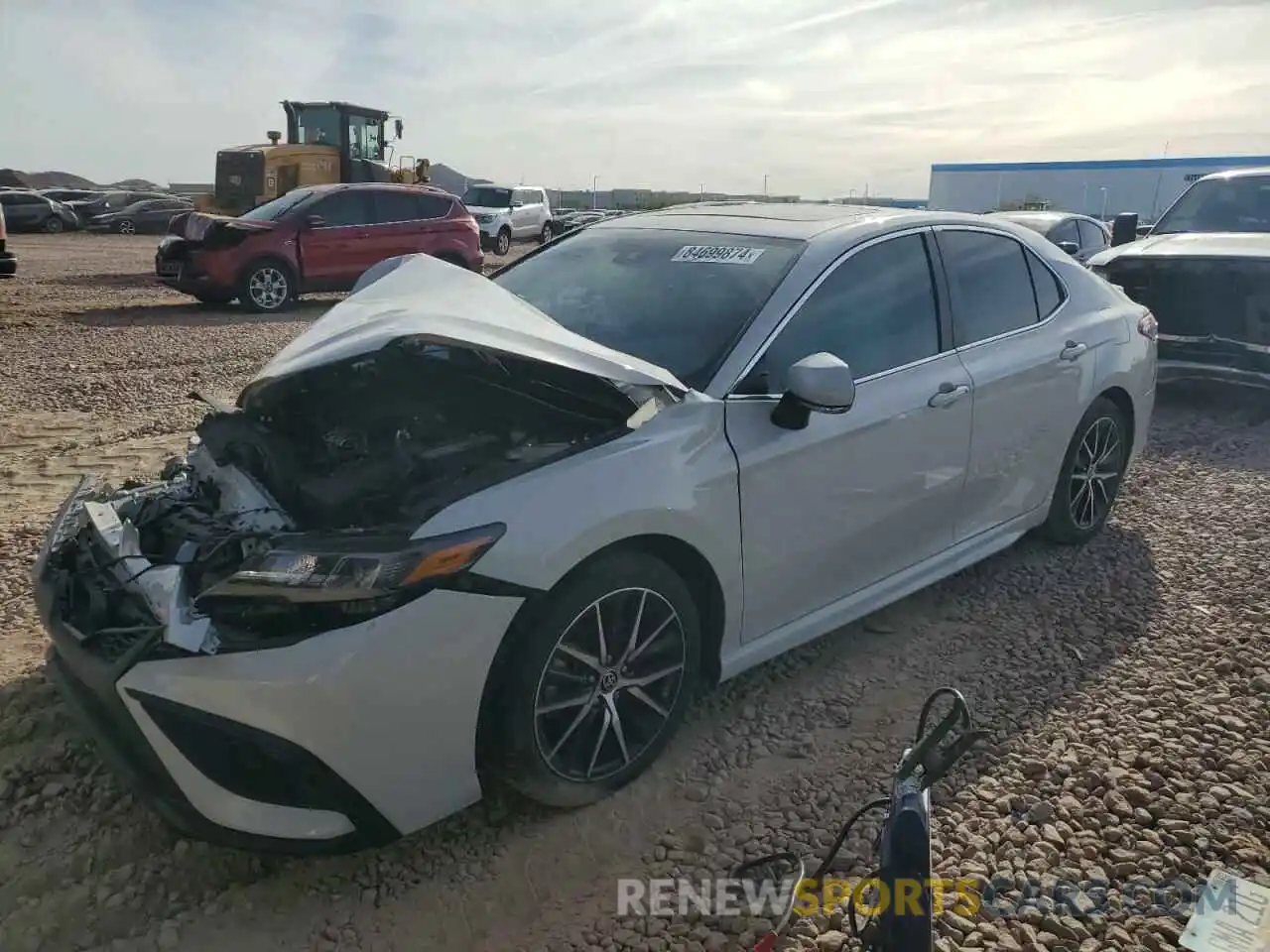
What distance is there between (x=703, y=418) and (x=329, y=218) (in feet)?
39.0

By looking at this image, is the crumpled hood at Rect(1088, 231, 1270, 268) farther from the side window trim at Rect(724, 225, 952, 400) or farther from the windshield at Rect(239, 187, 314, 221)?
the windshield at Rect(239, 187, 314, 221)

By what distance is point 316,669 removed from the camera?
2.29m

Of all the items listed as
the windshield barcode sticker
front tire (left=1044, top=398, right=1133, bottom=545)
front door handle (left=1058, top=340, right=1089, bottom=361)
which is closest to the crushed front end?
the windshield barcode sticker

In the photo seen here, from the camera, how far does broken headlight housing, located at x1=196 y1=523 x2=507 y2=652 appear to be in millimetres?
2359

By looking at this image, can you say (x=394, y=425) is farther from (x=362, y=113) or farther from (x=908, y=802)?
(x=362, y=113)

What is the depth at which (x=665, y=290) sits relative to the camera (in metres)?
3.59

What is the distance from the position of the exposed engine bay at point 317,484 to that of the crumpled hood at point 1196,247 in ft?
21.3

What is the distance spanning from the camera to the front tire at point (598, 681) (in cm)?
260

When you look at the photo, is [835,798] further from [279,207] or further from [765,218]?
[279,207]

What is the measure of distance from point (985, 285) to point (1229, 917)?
2.55 m

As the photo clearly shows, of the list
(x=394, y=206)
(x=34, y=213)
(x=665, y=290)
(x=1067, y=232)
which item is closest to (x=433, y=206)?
(x=394, y=206)

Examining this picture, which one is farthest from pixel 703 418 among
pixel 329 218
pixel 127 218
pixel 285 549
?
pixel 127 218

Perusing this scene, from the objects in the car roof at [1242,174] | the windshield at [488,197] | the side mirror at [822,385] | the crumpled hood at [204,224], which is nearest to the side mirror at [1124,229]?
the car roof at [1242,174]

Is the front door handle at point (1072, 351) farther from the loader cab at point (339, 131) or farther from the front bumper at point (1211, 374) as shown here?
the loader cab at point (339, 131)
